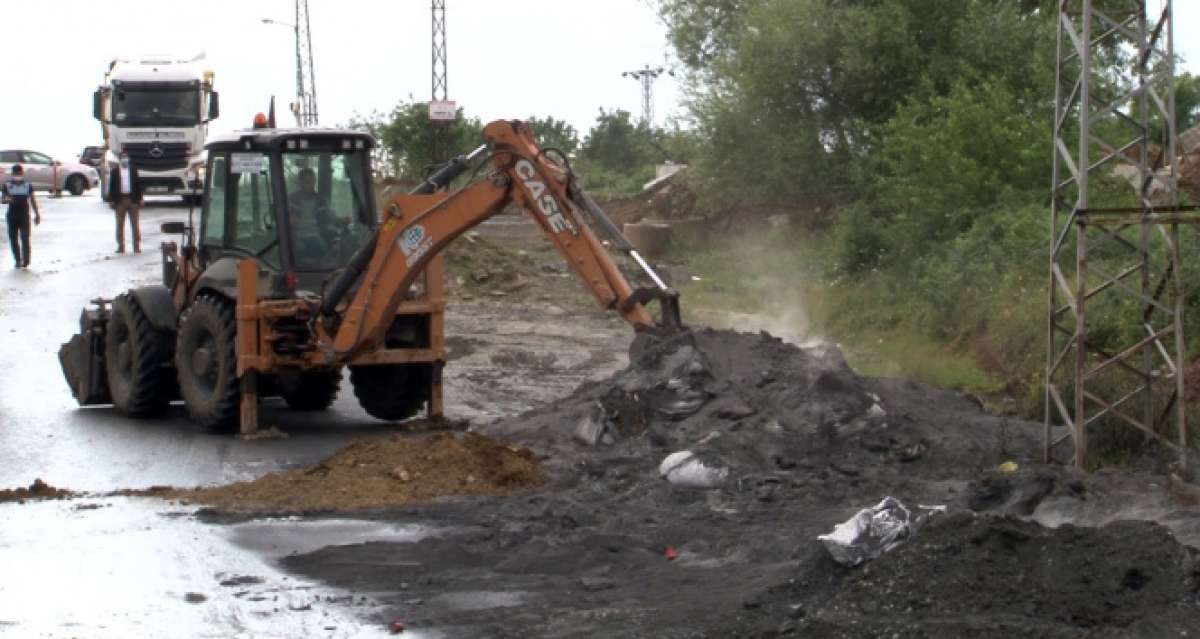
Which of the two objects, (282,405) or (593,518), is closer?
(593,518)

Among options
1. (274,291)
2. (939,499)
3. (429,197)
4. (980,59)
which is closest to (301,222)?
(274,291)

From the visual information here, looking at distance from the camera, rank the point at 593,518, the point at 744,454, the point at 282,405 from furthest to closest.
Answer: the point at 282,405
the point at 744,454
the point at 593,518

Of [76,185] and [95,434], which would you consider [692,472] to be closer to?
[95,434]

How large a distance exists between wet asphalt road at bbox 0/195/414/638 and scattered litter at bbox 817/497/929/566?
2551 millimetres

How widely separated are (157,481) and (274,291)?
2.61 meters

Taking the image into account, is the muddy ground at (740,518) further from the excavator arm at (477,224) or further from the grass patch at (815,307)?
the grass patch at (815,307)

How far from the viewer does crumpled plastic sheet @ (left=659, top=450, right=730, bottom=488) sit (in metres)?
12.1

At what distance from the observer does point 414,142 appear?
5097 centimetres

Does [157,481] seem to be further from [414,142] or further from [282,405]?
[414,142]

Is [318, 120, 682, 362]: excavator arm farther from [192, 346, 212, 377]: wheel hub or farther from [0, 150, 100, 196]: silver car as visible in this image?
[0, 150, 100, 196]: silver car

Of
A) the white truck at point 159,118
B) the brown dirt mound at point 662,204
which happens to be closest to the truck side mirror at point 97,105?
the white truck at point 159,118

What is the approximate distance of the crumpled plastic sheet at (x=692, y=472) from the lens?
1209 centimetres

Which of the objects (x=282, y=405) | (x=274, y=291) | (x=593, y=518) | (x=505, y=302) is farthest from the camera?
Result: (x=505, y=302)

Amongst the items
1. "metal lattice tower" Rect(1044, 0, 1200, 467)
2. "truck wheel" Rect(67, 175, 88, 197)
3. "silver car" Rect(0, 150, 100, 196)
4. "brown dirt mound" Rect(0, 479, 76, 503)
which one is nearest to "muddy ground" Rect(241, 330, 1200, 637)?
"metal lattice tower" Rect(1044, 0, 1200, 467)
